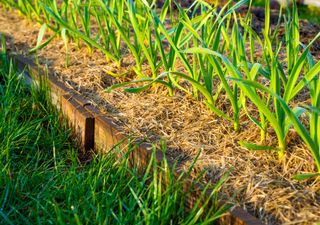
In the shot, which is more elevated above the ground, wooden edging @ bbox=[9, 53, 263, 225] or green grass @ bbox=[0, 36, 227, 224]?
wooden edging @ bbox=[9, 53, 263, 225]

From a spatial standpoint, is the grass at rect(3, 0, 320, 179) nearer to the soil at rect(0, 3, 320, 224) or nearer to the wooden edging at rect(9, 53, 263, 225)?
the soil at rect(0, 3, 320, 224)

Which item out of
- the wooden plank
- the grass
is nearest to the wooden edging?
the wooden plank

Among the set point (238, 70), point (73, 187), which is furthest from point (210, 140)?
point (73, 187)

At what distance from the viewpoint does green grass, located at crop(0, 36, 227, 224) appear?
2191 millimetres

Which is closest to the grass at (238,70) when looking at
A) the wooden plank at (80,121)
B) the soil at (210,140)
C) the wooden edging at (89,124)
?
the soil at (210,140)

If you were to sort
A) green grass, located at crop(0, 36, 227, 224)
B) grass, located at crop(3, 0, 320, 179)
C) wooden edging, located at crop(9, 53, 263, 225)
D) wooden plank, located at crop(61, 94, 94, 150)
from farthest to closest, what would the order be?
wooden plank, located at crop(61, 94, 94, 150)
wooden edging, located at crop(9, 53, 263, 225)
grass, located at crop(3, 0, 320, 179)
green grass, located at crop(0, 36, 227, 224)

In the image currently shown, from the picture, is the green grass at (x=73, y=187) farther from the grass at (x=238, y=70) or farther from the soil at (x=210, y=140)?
the grass at (x=238, y=70)

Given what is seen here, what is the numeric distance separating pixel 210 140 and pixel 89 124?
0.63m

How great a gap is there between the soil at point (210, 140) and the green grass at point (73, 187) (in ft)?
0.46

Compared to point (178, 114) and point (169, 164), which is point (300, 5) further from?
point (169, 164)

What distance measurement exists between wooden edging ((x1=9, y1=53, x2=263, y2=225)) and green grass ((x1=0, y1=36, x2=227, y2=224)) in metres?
0.04

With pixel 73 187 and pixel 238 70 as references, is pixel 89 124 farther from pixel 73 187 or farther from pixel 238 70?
pixel 238 70

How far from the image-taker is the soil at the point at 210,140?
2.20 meters

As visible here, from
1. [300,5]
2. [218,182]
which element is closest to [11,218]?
[218,182]
